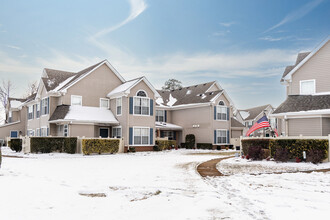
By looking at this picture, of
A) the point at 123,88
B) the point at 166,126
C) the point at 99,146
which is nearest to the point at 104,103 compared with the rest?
the point at 123,88

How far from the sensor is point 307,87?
966 inches

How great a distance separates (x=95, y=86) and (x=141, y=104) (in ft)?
17.3

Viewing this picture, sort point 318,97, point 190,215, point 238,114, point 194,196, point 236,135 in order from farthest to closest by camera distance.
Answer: point 238,114
point 236,135
point 318,97
point 194,196
point 190,215

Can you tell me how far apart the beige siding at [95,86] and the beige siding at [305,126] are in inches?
741

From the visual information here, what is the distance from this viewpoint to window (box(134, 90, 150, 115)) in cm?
3177

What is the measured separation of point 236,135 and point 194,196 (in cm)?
3418

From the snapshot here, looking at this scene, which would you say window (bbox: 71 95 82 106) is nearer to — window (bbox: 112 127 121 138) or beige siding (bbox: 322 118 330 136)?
window (bbox: 112 127 121 138)

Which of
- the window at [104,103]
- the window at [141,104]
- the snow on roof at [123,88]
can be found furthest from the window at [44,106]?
the window at [141,104]

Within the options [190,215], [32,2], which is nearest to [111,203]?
[190,215]

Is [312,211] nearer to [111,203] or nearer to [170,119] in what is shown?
[111,203]

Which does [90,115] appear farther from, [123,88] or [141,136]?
[141,136]

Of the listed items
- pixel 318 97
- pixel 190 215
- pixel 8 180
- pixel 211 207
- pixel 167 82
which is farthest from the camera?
pixel 167 82

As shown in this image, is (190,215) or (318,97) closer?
(190,215)

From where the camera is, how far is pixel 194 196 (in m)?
9.02
